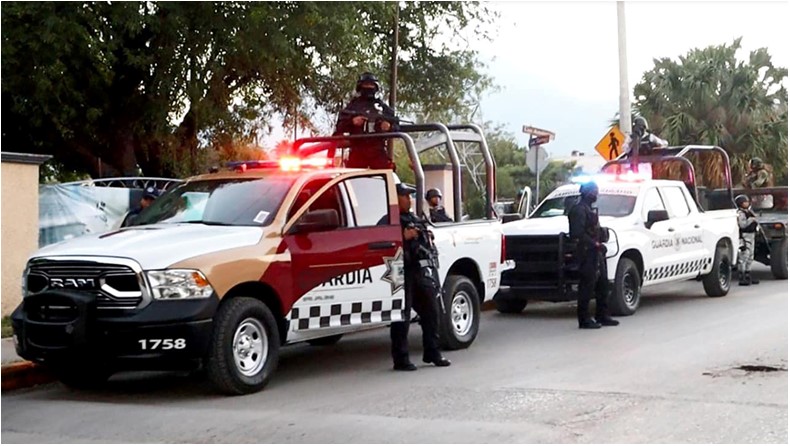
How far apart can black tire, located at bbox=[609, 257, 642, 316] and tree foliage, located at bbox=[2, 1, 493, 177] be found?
628 centimetres

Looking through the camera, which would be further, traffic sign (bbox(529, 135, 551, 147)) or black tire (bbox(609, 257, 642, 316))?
traffic sign (bbox(529, 135, 551, 147))

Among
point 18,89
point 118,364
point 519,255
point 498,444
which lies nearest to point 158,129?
point 18,89

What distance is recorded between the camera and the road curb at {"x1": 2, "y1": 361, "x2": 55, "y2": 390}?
9656 millimetres

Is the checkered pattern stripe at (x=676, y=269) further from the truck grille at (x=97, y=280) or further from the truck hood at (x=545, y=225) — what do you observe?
the truck grille at (x=97, y=280)

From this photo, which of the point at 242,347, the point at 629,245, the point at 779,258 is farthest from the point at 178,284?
the point at 779,258

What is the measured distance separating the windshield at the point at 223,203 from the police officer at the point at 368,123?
2.16 metres

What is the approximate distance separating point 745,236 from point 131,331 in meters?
12.2

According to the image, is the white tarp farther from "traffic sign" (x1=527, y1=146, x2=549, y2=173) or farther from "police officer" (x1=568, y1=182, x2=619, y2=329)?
"traffic sign" (x1=527, y1=146, x2=549, y2=173)

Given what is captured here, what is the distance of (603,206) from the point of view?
580 inches

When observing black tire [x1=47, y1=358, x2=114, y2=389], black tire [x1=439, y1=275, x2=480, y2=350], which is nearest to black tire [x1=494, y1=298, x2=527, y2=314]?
black tire [x1=439, y1=275, x2=480, y2=350]

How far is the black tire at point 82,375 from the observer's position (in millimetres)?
9211

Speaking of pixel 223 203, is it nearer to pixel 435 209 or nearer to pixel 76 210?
pixel 435 209

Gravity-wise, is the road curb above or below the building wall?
below

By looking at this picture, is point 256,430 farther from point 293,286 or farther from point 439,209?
point 439,209
